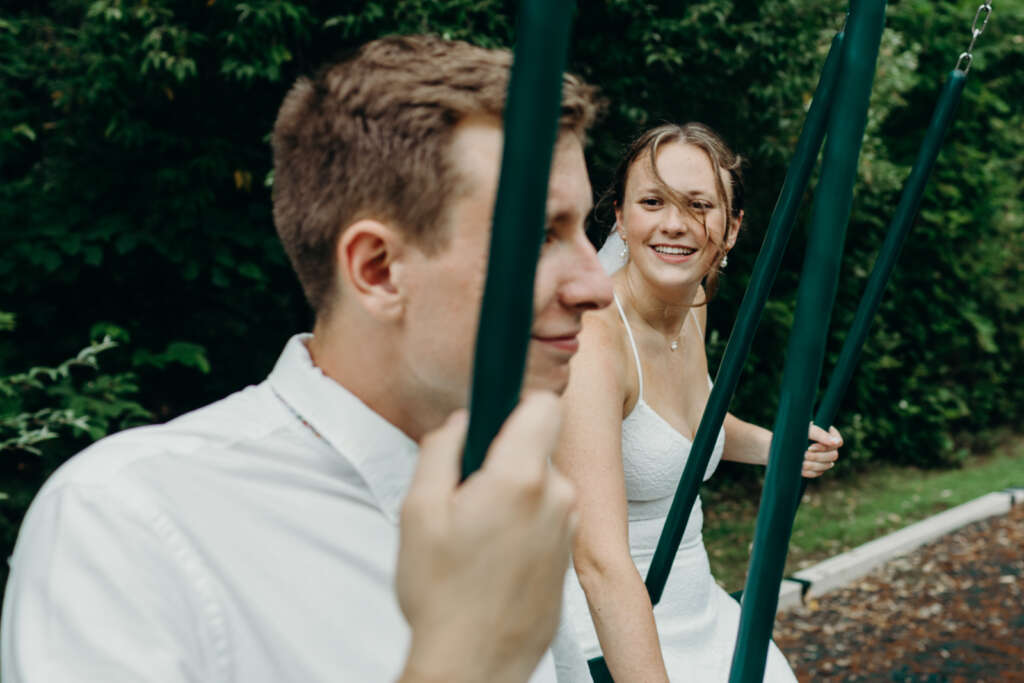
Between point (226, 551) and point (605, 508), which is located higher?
point (226, 551)

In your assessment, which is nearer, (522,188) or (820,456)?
(522,188)

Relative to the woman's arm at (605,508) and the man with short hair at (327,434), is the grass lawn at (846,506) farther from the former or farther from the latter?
the man with short hair at (327,434)

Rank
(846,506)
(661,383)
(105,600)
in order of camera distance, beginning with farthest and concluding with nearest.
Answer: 1. (846,506)
2. (661,383)
3. (105,600)

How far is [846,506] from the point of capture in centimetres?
832

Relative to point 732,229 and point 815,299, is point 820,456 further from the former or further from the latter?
point 815,299

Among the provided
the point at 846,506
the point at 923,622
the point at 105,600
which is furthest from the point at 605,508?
the point at 846,506

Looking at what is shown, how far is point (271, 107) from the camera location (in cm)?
523

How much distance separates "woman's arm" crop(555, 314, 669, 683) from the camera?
175 cm

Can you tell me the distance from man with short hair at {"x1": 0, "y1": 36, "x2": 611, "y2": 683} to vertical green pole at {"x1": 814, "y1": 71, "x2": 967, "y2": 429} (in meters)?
0.66

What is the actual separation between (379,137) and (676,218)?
141cm

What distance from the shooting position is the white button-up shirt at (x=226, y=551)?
897 mm

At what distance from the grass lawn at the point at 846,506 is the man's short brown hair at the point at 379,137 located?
548 cm

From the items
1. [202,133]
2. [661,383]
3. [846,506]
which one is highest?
[202,133]

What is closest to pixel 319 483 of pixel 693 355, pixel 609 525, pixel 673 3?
pixel 609 525
